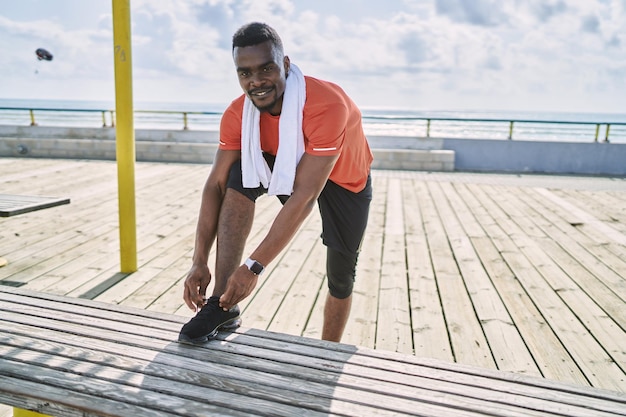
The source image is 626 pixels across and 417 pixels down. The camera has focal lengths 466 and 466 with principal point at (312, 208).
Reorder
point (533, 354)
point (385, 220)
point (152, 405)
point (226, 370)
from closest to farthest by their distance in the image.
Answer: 1. point (152, 405)
2. point (226, 370)
3. point (533, 354)
4. point (385, 220)

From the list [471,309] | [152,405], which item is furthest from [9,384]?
[471,309]

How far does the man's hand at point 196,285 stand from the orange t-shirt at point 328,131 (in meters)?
0.61

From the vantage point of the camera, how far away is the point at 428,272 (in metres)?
4.04

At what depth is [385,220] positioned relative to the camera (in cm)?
595

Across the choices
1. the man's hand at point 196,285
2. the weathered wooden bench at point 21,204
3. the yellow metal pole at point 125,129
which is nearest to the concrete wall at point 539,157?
the yellow metal pole at point 125,129

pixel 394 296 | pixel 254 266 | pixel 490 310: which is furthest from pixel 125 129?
pixel 490 310

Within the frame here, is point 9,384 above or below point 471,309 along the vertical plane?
above

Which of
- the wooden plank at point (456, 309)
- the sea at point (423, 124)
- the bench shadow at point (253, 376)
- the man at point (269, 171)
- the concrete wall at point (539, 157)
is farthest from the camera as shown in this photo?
the sea at point (423, 124)

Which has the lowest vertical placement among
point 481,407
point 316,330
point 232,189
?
point 316,330

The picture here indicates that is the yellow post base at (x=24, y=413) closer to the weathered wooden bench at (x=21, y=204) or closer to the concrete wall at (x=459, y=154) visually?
the weathered wooden bench at (x=21, y=204)

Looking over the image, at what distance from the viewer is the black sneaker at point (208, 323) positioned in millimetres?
1812

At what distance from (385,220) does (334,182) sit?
12.2ft

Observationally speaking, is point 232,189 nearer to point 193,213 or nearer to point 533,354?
point 533,354

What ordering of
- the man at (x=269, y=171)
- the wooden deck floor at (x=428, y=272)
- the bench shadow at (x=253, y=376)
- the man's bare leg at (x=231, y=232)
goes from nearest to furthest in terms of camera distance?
the bench shadow at (x=253, y=376)
the man at (x=269, y=171)
the man's bare leg at (x=231, y=232)
the wooden deck floor at (x=428, y=272)
